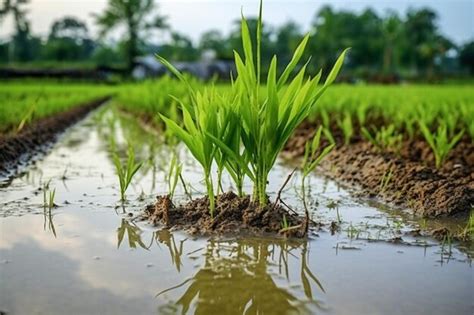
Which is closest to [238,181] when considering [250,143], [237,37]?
[250,143]

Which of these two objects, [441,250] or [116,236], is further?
[116,236]

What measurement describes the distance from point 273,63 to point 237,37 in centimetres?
5964

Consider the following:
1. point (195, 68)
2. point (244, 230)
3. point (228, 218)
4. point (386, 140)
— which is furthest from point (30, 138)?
point (195, 68)

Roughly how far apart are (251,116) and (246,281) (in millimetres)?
863

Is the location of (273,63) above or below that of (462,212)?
above

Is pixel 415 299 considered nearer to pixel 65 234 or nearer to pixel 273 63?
pixel 273 63

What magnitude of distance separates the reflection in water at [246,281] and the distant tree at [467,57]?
6154 cm

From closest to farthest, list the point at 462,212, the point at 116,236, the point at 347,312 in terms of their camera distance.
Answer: the point at 347,312
the point at 116,236
the point at 462,212

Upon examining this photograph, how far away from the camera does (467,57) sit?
58.8 meters

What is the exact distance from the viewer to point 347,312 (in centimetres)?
166

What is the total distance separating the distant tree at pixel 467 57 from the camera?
58588 mm

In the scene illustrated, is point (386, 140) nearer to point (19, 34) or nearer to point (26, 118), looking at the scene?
point (26, 118)

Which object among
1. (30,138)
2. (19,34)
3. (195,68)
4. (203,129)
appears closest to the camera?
(203,129)

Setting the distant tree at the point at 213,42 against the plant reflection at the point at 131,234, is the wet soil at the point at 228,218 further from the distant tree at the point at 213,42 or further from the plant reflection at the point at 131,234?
the distant tree at the point at 213,42
